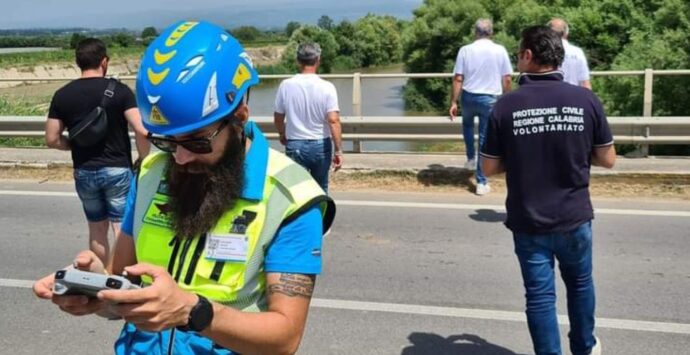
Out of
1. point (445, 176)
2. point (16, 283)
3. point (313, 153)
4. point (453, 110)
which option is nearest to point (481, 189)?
point (445, 176)

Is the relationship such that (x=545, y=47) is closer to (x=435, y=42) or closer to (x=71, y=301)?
(x=71, y=301)

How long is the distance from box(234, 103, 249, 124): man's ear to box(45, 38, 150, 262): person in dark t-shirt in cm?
326

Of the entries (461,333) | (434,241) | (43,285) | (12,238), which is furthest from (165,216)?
(12,238)

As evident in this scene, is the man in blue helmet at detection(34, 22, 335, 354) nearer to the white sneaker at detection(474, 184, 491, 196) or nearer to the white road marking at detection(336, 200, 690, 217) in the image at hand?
the white road marking at detection(336, 200, 690, 217)

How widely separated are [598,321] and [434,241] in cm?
202

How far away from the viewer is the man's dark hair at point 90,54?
504cm

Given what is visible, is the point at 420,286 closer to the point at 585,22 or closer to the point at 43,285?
the point at 43,285

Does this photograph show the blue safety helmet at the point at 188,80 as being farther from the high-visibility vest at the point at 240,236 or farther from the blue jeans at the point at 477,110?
the blue jeans at the point at 477,110

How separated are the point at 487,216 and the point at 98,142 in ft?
13.0

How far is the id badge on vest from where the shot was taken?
172 centimetres

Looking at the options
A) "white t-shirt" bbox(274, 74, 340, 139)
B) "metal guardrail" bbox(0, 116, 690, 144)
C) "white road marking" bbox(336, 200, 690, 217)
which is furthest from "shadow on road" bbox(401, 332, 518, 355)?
"metal guardrail" bbox(0, 116, 690, 144)

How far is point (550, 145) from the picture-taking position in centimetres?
355

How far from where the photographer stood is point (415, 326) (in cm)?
476

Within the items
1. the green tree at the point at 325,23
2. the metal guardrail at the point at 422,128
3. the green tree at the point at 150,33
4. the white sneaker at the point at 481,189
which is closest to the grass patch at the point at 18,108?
the green tree at the point at 150,33
